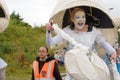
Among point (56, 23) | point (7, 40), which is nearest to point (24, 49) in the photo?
point (7, 40)

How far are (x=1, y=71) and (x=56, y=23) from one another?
114 cm

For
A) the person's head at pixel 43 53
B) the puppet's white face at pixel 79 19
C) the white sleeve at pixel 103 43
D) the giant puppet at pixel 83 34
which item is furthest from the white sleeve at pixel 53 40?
the person's head at pixel 43 53

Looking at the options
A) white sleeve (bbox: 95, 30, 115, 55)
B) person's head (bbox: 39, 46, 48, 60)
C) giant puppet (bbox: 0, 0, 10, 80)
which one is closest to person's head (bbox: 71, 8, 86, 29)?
white sleeve (bbox: 95, 30, 115, 55)

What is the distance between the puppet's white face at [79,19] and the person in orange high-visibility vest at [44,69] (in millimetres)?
1244

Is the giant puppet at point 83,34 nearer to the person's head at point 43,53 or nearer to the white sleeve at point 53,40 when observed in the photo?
the white sleeve at point 53,40

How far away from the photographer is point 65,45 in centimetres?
771

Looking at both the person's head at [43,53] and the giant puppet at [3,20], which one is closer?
the giant puppet at [3,20]

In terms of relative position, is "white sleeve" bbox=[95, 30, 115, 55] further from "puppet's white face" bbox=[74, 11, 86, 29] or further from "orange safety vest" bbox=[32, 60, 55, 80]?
"orange safety vest" bbox=[32, 60, 55, 80]

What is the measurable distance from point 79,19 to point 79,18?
0.06 feet

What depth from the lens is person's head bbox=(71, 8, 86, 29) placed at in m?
7.69

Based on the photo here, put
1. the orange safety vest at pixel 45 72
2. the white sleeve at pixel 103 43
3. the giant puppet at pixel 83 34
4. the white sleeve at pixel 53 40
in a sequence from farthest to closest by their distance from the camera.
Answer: the orange safety vest at pixel 45 72 → the white sleeve at pixel 103 43 → the white sleeve at pixel 53 40 → the giant puppet at pixel 83 34

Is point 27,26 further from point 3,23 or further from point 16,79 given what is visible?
point 3,23

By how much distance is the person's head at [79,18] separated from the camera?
7688mm

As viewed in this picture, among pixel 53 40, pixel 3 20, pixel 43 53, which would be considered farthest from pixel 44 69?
pixel 3 20
